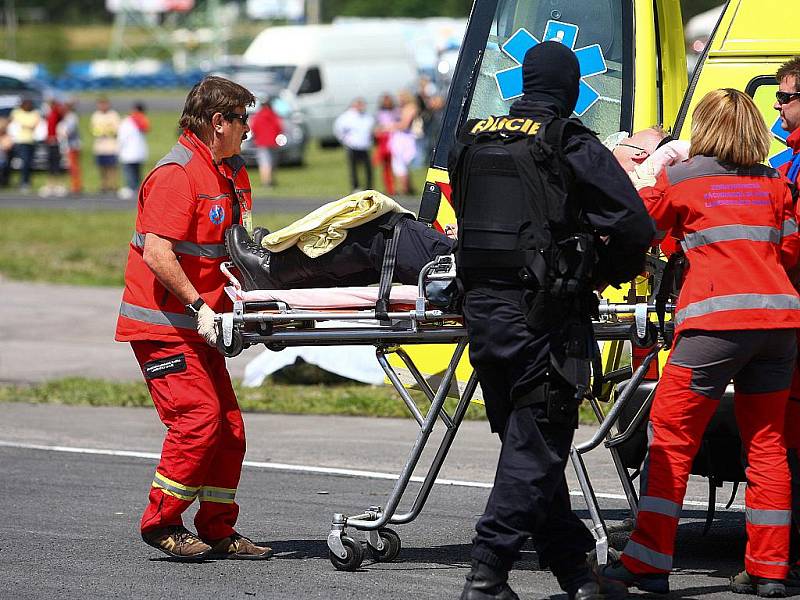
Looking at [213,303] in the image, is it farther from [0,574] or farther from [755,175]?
[755,175]

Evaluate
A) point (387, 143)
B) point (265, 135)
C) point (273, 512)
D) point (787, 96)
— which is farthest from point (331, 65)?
Answer: point (787, 96)

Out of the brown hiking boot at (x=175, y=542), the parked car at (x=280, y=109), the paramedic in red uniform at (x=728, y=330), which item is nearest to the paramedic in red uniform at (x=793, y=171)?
the paramedic in red uniform at (x=728, y=330)

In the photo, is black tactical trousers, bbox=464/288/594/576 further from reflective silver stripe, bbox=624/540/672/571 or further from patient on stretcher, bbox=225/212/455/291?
patient on stretcher, bbox=225/212/455/291

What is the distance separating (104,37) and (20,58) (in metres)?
37.9

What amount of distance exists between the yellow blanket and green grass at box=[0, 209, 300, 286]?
434 inches

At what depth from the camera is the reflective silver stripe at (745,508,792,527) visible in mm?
5152

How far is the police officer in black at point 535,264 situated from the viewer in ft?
15.3

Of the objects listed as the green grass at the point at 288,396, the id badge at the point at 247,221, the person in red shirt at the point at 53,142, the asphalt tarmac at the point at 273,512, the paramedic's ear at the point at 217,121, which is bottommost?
the person in red shirt at the point at 53,142

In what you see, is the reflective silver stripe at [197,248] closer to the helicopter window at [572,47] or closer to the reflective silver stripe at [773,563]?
the helicopter window at [572,47]

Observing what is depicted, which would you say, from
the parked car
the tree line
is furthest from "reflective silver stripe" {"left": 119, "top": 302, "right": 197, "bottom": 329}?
the tree line

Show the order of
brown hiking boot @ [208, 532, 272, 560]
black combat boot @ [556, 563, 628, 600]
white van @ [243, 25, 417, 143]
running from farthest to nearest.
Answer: white van @ [243, 25, 417, 143], brown hiking boot @ [208, 532, 272, 560], black combat boot @ [556, 563, 628, 600]

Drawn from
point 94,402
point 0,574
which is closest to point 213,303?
point 0,574

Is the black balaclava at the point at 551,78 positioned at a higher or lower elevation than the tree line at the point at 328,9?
higher

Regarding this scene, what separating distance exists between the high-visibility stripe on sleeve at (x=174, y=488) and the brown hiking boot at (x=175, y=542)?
0.17 metres
